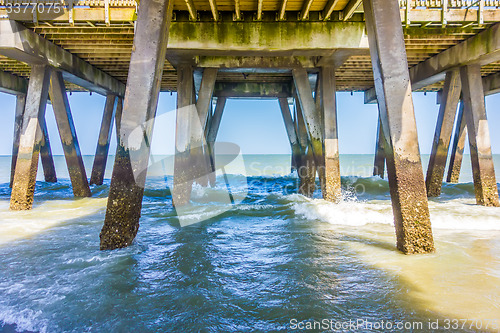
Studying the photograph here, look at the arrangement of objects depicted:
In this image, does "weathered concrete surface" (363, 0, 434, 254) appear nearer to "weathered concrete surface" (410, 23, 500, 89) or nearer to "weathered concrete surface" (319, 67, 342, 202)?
"weathered concrete surface" (319, 67, 342, 202)

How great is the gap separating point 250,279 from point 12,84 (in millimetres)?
13427

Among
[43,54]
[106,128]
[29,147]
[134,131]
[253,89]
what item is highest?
[253,89]

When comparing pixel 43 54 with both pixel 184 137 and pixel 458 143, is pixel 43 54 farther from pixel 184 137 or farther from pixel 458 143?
pixel 458 143

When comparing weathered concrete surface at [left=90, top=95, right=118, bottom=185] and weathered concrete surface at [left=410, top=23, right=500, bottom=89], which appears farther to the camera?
weathered concrete surface at [left=90, top=95, right=118, bottom=185]

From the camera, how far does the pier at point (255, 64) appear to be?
411 cm

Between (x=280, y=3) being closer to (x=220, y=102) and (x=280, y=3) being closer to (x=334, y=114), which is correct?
(x=334, y=114)

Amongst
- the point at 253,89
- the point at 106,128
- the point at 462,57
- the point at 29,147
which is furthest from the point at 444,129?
the point at 106,128

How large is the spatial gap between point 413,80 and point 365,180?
18.1 ft

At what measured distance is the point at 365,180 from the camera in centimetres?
1464

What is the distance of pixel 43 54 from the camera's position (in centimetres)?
794

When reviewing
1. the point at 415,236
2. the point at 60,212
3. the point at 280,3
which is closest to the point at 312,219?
the point at 415,236

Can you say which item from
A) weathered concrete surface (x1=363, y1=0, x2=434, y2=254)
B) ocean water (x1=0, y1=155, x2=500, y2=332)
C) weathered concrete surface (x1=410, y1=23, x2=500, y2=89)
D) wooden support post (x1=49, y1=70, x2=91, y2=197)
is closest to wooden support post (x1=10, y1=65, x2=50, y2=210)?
wooden support post (x1=49, y1=70, x2=91, y2=197)

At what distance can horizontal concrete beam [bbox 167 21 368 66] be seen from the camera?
733cm

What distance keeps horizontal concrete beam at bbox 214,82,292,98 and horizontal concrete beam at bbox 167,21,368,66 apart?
18.1 feet
